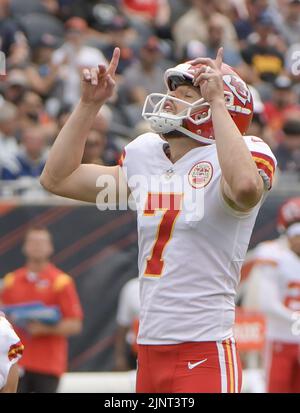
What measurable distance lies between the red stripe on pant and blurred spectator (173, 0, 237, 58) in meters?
8.82

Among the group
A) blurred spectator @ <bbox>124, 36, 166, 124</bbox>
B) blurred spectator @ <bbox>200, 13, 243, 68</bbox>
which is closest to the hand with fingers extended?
blurred spectator @ <bbox>124, 36, 166, 124</bbox>

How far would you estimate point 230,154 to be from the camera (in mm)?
4090

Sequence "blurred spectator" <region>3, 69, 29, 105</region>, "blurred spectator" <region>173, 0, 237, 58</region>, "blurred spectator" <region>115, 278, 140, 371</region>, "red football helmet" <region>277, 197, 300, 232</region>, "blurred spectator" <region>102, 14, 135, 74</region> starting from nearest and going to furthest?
"red football helmet" <region>277, 197, 300, 232</region>
"blurred spectator" <region>115, 278, 140, 371</region>
"blurred spectator" <region>3, 69, 29, 105</region>
"blurred spectator" <region>102, 14, 135, 74</region>
"blurred spectator" <region>173, 0, 237, 58</region>

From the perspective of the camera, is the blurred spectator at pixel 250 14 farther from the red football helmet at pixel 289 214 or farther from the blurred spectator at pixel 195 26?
the red football helmet at pixel 289 214

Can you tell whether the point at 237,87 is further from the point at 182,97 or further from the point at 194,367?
the point at 194,367

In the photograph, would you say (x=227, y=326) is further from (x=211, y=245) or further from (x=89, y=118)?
(x=89, y=118)

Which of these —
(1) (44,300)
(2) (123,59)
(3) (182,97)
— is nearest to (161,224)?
(3) (182,97)

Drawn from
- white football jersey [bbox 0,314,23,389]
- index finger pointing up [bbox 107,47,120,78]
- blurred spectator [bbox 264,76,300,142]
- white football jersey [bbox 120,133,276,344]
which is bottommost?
white football jersey [bbox 0,314,23,389]

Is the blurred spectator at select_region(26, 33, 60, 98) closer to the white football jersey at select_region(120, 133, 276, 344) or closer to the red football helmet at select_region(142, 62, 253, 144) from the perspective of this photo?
the red football helmet at select_region(142, 62, 253, 144)

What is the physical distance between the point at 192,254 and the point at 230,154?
1.40 ft

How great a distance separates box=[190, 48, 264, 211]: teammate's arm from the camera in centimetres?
406

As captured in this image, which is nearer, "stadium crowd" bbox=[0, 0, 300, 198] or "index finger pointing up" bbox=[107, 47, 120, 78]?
"index finger pointing up" bbox=[107, 47, 120, 78]

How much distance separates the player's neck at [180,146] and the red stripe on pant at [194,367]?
71 centimetres
